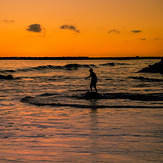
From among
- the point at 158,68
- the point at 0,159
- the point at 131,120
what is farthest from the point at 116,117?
the point at 158,68

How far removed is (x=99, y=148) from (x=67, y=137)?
1273mm

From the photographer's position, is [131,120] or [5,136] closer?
[5,136]

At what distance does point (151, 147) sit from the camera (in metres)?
6.41

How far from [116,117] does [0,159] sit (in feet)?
19.0

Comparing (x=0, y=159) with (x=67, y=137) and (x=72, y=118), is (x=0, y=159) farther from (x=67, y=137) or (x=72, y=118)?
(x=72, y=118)

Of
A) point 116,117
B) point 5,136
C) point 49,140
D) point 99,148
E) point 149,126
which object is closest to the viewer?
point 99,148

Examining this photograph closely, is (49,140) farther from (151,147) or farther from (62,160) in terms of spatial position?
(151,147)

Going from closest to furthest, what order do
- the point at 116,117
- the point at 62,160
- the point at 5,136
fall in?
the point at 62,160, the point at 5,136, the point at 116,117

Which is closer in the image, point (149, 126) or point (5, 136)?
point (5, 136)

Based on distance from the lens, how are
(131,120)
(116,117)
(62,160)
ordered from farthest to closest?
(116,117) → (131,120) → (62,160)

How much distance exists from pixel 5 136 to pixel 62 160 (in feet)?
8.85

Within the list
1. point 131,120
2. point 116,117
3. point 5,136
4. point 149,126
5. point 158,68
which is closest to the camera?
point 5,136

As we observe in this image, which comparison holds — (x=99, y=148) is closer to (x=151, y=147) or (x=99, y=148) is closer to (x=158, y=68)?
(x=151, y=147)

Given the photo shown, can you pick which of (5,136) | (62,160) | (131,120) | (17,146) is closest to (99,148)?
(62,160)
